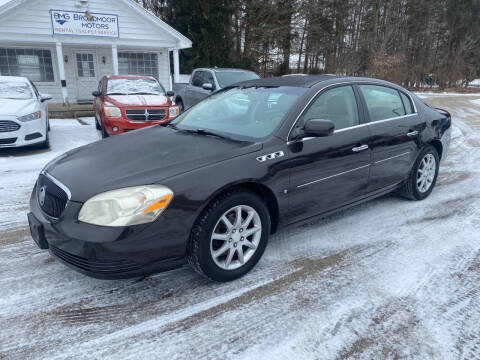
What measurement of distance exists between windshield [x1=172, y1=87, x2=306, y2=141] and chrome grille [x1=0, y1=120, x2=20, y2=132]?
4.83 metres

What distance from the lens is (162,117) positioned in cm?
877

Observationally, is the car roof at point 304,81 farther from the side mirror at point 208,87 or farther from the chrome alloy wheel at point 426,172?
the side mirror at point 208,87

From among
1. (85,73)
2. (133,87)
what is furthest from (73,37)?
(133,87)

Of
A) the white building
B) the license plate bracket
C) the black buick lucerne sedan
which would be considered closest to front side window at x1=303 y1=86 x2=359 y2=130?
the black buick lucerne sedan

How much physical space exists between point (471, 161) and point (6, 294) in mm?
7366

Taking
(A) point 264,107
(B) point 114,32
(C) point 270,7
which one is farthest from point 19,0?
(C) point 270,7

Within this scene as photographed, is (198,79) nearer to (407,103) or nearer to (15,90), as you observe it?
(15,90)

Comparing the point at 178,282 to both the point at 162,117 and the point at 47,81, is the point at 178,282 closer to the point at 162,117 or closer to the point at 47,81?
the point at 162,117

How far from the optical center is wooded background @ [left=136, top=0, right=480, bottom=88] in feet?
68.7

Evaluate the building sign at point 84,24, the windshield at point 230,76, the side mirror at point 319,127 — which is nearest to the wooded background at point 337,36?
the building sign at point 84,24

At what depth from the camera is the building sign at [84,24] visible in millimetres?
13453

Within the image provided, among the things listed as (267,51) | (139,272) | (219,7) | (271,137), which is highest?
(219,7)

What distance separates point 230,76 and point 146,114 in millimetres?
3283

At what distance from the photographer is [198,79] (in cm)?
1152
